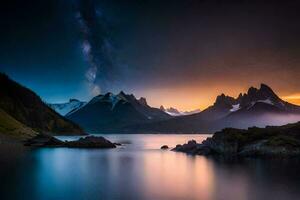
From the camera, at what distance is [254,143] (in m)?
134

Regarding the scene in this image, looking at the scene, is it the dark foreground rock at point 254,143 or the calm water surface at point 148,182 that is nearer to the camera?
the calm water surface at point 148,182

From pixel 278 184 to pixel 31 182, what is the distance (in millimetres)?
44205

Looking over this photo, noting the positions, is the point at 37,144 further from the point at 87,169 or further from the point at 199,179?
the point at 199,179

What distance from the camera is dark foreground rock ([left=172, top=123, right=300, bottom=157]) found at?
12675 cm

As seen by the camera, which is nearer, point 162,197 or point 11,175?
point 162,197

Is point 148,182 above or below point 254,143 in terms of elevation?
below

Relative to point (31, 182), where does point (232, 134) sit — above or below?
above

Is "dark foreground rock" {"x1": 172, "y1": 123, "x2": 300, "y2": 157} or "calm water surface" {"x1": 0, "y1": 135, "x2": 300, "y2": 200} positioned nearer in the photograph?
"calm water surface" {"x1": 0, "y1": 135, "x2": 300, "y2": 200}

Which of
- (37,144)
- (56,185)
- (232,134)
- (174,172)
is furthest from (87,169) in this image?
(37,144)

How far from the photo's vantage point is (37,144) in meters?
197

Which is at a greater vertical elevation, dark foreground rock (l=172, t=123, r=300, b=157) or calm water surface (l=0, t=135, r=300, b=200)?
dark foreground rock (l=172, t=123, r=300, b=157)

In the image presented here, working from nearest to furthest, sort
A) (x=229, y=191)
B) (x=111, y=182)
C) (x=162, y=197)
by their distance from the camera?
(x=162, y=197) → (x=229, y=191) → (x=111, y=182)

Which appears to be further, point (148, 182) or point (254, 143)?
point (254, 143)

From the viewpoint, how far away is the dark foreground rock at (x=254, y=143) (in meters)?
127
